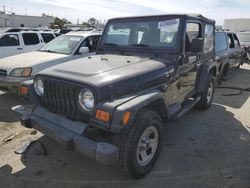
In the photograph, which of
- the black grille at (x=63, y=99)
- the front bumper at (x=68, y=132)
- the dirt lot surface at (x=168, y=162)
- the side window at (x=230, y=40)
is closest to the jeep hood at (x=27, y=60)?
the dirt lot surface at (x=168, y=162)

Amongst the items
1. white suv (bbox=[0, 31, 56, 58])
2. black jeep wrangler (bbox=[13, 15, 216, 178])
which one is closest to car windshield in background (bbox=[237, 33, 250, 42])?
white suv (bbox=[0, 31, 56, 58])

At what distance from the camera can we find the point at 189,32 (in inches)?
185

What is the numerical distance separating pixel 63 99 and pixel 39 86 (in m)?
0.64

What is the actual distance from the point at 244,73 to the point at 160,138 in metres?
9.24

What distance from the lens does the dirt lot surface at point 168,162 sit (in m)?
3.45

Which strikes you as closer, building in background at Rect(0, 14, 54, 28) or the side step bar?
the side step bar

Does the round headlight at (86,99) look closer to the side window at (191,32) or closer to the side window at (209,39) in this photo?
the side window at (191,32)

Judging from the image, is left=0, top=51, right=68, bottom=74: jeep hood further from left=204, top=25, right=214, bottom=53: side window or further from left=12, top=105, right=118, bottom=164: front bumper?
left=204, top=25, right=214, bottom=53: side window

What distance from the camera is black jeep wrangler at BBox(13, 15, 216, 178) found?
305 cm

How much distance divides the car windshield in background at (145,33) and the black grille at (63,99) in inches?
65.0

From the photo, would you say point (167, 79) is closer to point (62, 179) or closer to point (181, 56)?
point (181, 56)

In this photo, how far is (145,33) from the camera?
4547 mm

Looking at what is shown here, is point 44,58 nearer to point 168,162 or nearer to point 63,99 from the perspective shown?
point 63,99

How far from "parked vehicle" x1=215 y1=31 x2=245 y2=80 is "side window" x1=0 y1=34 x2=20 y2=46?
23.8 feet
